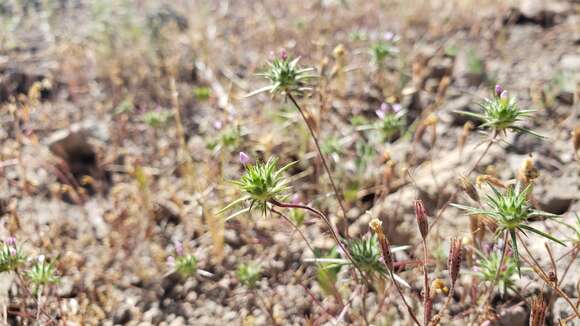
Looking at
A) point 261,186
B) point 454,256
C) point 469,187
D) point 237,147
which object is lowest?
point 454,256

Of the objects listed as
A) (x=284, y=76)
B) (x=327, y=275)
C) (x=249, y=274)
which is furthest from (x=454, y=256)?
(x=249, y=274)

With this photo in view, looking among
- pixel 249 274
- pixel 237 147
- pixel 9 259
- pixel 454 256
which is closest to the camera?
pixel 454 256

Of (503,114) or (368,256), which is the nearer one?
(503,114)

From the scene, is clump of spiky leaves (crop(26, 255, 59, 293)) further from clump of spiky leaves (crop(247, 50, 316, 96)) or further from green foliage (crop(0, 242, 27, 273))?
clump of spiky leaves (crop(247, 50, 316, 96))

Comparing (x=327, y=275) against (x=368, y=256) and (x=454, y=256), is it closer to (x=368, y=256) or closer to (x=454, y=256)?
(x=368, y=256)

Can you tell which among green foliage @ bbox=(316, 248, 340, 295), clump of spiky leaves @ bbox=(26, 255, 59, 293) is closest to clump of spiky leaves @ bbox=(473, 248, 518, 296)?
green foliage @ bbox=(316, 248, 340, 295)

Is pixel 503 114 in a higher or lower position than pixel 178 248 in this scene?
higher
